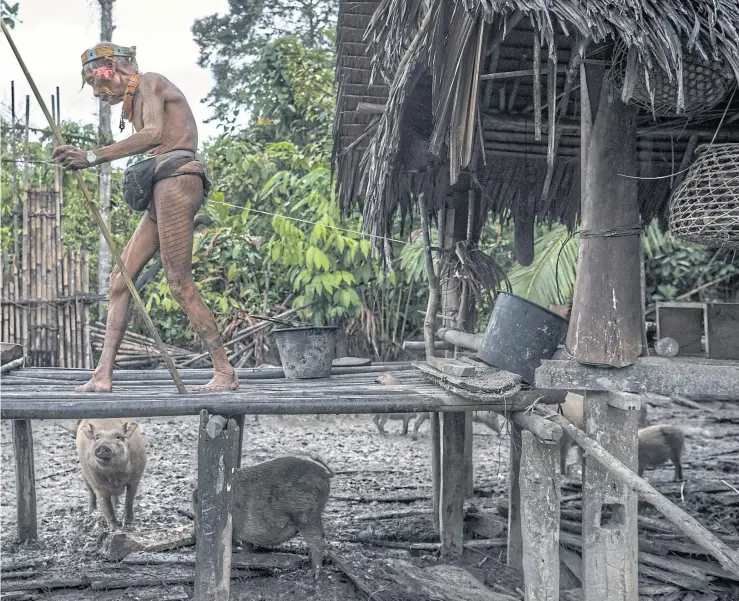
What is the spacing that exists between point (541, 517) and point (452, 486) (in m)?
2.09

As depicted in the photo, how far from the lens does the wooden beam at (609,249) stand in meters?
4.53

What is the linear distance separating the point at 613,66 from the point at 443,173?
2.76 meters

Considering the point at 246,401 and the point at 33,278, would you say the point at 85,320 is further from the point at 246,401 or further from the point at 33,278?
the point at 246,401

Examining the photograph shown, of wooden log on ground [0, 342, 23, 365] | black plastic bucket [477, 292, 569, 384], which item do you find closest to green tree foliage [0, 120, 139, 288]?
wooden log on ground [0, 342, 23, 365]

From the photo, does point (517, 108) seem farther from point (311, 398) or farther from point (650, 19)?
point (311, 398)

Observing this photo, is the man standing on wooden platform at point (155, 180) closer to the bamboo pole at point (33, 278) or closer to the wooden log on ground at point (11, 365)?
the wooden log on ground at point (11, 365)

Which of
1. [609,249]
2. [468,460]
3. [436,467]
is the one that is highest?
[609,249]

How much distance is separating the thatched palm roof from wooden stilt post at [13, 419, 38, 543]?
3535 millimetres

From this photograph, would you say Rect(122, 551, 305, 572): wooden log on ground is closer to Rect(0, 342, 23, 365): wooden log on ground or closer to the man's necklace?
Rect(0, 342, 23, 365): wooden log on ground

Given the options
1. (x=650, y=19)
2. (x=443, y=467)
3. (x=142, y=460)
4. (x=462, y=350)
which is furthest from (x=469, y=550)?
(x=650, y=19)

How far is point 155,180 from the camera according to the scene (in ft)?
17.1

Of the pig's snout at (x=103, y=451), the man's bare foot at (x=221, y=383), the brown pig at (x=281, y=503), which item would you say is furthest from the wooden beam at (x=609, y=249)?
the pig's snout at (x=103, y=451)

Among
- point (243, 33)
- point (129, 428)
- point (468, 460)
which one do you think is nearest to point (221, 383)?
point (129, 428)

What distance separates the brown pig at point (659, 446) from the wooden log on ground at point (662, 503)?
4.29m
